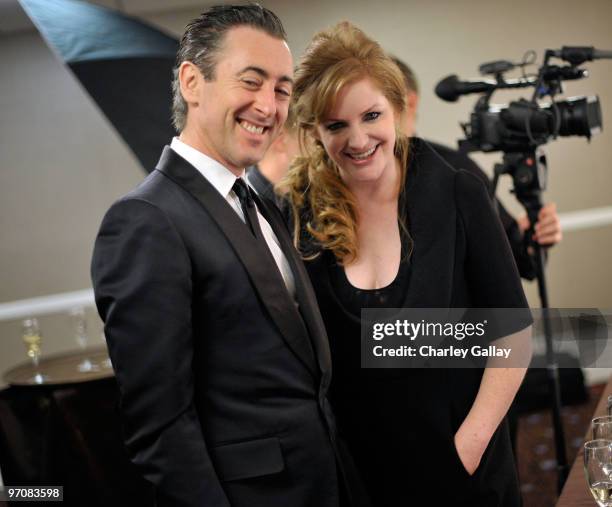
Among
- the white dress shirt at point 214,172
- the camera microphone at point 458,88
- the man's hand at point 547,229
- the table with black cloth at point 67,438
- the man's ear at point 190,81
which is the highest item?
the camera microphone at point 458,88

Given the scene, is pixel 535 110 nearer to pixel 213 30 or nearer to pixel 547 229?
pixel 547 229


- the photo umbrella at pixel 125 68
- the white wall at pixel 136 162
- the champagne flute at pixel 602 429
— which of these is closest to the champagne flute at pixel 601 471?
the champagne flute at pixel 602 429

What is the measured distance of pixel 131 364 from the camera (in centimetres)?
127

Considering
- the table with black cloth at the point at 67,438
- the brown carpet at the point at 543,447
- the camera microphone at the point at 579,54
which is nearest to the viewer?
the camera microphone at the point at 579,54

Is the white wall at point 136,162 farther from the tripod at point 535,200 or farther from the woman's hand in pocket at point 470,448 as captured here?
the woman's hand in pocket at point 470,448

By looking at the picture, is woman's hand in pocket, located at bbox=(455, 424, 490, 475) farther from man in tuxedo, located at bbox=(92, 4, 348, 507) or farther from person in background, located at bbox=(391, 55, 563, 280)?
person in background, located at bbox=(391, 55, 563, 280)

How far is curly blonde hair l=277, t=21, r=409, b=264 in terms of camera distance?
5.30ft

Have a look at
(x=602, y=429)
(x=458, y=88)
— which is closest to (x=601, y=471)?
(x=602, y=429)

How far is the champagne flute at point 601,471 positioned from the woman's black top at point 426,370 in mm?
450

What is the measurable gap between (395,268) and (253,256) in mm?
426

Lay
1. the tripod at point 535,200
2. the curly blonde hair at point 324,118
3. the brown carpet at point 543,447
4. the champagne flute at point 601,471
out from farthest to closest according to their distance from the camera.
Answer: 1. the brown carpet at point 543,447
2. the tripod at point 535,200
3. the curly blonde hair at point 324,118
4. the champagne flute at point 601,471

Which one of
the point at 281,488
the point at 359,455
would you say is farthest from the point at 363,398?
the point at 281,488

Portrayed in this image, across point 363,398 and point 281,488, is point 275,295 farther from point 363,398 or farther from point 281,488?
point 363,398

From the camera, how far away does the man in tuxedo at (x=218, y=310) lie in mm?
1265
